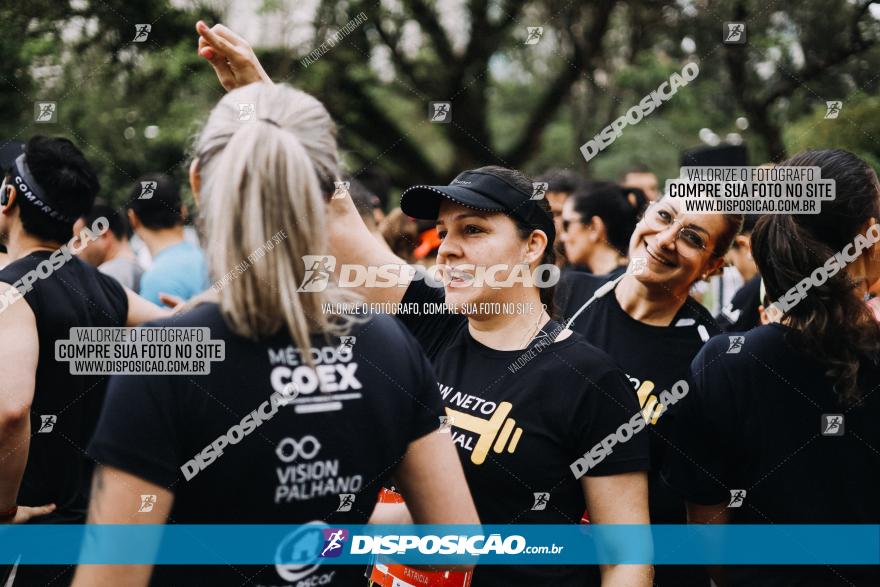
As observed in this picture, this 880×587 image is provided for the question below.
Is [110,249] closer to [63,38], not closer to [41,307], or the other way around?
[41,307]

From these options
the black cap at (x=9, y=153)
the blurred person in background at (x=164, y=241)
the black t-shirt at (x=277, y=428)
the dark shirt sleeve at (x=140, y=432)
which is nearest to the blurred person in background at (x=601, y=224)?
the blurred person in background at (x=164, y=241)

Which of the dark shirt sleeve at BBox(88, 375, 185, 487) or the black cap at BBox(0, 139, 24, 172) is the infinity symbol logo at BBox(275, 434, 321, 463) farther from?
the black cap at BBox(0, 139, 24, 172)

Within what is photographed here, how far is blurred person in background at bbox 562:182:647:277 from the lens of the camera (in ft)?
17.3

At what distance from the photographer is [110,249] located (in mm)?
5699

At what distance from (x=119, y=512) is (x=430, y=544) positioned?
775 millimetres

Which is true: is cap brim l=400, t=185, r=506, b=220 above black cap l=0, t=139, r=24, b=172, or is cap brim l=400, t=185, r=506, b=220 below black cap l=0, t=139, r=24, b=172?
below

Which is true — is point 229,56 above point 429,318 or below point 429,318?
above

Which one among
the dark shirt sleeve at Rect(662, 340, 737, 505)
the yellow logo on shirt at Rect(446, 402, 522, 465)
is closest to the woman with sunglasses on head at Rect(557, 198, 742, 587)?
the dark shirt sleeve at Rect(662, 340, 737, 505)

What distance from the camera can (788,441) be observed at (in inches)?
88.6

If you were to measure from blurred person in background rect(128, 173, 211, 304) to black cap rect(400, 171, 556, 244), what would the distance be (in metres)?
2.65

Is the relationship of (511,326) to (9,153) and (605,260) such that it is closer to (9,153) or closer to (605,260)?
(9,153)

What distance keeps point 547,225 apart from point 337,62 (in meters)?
11.1

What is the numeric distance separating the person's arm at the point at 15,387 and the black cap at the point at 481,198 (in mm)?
1286

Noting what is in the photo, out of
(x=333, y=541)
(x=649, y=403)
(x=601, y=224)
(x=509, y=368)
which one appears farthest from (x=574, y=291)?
(x=333, y=541)
